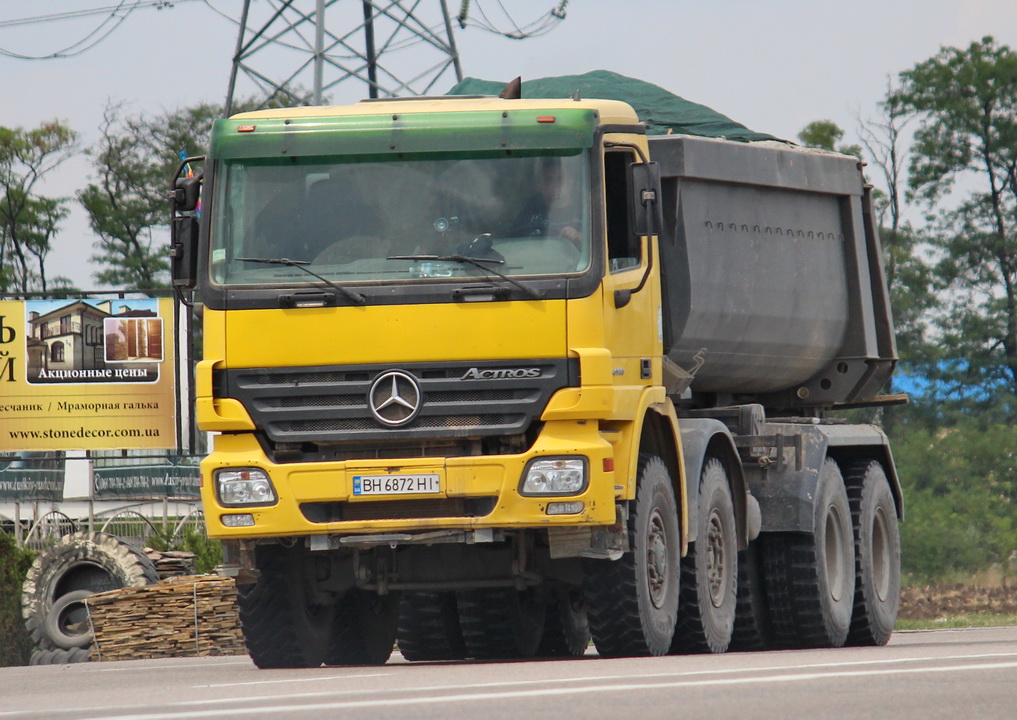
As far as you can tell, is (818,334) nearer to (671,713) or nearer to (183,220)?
(183,220)

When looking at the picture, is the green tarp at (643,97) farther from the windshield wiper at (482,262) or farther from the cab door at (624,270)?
the windshield wiper at (482,262)

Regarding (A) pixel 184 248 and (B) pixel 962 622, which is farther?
(B) pixel 962 622

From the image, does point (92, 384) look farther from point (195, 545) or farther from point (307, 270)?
point (307, 270)

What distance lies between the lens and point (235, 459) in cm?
1097

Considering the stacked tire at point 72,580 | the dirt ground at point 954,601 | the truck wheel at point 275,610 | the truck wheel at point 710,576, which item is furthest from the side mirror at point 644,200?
the stacked tire at point 72,580

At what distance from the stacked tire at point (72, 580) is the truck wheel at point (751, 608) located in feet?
57.0

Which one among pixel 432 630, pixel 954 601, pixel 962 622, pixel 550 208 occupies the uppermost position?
pixel 550 208

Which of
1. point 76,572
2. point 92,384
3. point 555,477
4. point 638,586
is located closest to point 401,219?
point 555,477

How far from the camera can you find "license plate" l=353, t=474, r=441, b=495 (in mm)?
10852

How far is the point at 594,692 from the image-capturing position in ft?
26.8

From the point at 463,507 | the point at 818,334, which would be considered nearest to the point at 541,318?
the point at 463,507

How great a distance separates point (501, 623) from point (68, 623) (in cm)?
1962

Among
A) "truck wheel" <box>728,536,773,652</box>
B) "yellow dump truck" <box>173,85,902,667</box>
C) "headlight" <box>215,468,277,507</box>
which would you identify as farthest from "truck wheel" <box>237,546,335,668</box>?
"truck wheel" <box>728,536,773,652</box>

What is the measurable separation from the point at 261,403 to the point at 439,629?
4.00m
